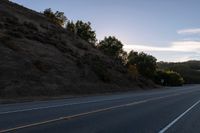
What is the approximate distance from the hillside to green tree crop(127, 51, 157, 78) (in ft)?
114

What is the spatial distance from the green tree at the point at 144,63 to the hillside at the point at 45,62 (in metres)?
34.6

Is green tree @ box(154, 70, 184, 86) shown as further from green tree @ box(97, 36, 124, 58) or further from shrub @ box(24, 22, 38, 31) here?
shrub @ box(24, 22, 38, 31)

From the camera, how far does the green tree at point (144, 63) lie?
120725 mm

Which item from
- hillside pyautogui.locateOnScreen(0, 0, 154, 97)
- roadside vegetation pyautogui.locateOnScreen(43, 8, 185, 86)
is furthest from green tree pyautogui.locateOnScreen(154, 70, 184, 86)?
hillside pyautogui.locateOnScreen(0, 0, 154, 97)

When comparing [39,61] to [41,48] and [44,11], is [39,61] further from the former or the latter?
[44,11]

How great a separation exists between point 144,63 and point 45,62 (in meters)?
72.1

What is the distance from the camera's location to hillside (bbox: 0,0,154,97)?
1727 inches

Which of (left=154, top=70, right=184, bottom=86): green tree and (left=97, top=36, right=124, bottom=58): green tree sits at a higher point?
(left=97, top=36, right=124, bottom=58): green tree

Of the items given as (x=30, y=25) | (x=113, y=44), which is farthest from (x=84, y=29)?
(x=30, y=25)

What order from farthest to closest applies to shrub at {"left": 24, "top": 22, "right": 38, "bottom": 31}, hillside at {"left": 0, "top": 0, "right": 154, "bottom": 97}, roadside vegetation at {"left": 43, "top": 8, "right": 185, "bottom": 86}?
roadside vegetation at {"left": 43, "top": 8, "right": 185, "bottom": 86}, shrub at {"left": 24, "top": 22, "right": 38, "bottom": 31}, hillside at {"left": 0, "top": 0, "right": 154, "bottom": 97}

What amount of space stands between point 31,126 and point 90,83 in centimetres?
4189

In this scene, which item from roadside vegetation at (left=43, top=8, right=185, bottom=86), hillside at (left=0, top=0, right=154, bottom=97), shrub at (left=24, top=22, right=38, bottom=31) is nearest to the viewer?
hillside at (left=0, top=0, right=154, bottom=97)

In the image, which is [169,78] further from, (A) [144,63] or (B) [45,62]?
(B) [45,62]

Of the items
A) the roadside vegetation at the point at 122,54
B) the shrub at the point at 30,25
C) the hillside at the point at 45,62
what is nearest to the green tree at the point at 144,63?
the roadside vegetation at the point at 122,54
